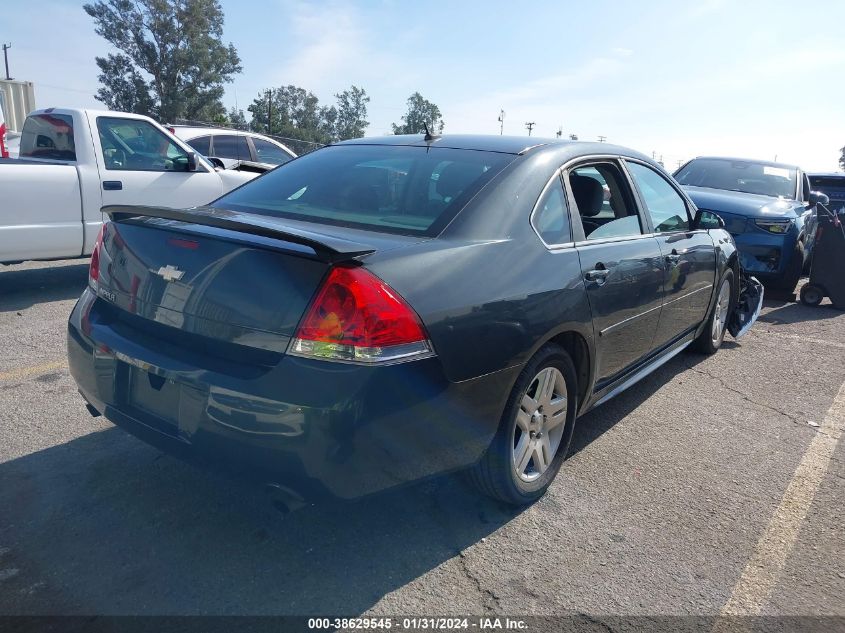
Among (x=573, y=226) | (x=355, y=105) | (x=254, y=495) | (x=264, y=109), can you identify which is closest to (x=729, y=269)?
(x=573, y=226)

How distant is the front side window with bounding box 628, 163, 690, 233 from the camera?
4.18 meters

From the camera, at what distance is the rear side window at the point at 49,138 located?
6.69 m

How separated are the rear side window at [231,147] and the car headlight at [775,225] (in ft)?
24.4

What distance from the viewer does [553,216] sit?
3174mm

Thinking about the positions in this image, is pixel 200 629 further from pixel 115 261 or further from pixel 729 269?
pixel 729 269

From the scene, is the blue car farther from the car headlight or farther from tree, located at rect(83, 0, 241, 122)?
tree, located at rect(83, 0, 241, 122)

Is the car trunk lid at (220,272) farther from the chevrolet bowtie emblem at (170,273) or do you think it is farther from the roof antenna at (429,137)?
the roof antenna at (429,137)

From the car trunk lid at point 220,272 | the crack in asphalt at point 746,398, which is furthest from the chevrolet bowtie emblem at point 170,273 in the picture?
the crack in asphalt at point 746,398

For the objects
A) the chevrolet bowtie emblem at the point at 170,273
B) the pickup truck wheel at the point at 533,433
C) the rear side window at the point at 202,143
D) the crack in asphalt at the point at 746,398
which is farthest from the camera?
the rear side window at the point at 202,143

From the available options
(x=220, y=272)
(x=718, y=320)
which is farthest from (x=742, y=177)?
(x=220, y=272)

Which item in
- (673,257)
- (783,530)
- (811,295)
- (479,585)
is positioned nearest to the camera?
(479,585)

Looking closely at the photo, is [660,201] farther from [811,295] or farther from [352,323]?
[811,295]

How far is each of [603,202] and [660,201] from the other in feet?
2.92

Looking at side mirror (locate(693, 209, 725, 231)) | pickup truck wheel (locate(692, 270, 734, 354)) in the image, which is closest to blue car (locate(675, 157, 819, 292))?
pickup truck wheel (locate(692, 270, 734, 354))
